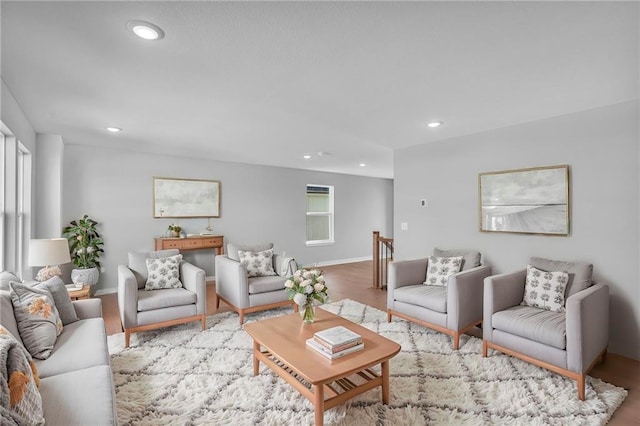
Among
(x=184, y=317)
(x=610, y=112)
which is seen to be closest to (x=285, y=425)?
(x=184, y=317)

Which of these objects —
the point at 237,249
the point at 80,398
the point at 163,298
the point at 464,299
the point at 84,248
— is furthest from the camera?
the point at 84,248

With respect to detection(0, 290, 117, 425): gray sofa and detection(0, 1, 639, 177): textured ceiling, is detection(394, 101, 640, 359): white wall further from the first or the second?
detection(0, 290, 117, 425): gray sofa

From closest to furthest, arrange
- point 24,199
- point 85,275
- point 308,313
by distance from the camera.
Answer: point 308,313, point 24,199, point 85,275

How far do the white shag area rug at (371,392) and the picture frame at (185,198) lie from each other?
9.19 feet

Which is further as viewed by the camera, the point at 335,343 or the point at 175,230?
the point at 175,230

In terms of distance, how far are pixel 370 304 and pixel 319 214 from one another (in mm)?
3688

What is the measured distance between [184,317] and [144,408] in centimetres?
125

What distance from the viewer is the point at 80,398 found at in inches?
60.1

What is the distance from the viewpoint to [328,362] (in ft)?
6.59

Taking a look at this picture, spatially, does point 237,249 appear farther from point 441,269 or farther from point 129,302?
point 441,269

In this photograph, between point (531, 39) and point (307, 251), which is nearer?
point (531, 39)

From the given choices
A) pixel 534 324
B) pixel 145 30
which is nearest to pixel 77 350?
pixel 145 30

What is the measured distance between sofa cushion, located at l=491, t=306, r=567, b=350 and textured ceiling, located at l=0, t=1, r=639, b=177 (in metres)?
1.82

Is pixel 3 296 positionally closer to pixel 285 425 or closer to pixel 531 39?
pixel 285 425
